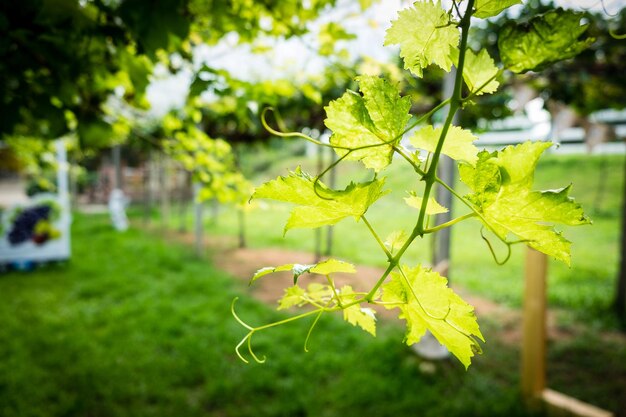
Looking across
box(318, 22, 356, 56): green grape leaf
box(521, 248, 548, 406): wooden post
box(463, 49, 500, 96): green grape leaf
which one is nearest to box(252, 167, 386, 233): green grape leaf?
box(463, 49, 500, 96): green grape leaf

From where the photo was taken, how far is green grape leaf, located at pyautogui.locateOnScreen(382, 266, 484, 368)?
35cm

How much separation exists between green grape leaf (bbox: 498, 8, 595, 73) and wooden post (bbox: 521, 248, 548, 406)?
8.29 ft

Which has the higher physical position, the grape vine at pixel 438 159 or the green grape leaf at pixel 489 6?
the green grape leaf at pixel 489 6

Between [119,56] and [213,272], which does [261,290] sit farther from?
[119,56]

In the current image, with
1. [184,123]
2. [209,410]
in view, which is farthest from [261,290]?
[184,123]

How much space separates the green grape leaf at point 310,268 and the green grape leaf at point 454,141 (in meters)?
0.13

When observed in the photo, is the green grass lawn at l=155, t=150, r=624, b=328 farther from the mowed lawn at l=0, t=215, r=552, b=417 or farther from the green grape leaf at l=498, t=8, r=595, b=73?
the green grape leaf at l=498, t=8, r=595, b=73

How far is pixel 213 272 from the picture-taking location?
6668 millimetres

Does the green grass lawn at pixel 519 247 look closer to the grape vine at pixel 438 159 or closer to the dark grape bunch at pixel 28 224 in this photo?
the grape vine at pixel 438 159

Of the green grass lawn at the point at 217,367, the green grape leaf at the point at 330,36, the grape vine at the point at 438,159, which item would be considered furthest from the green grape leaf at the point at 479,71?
the green grass lawn at the point at 217,367

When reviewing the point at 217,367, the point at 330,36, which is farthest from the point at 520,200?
the point at 217,367

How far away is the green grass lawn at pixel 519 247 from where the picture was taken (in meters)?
5.12

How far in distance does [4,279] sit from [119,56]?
22.3ft

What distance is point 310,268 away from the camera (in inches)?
14.3
